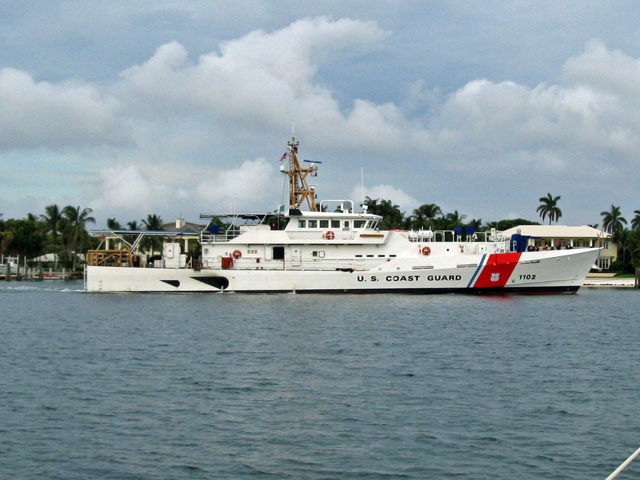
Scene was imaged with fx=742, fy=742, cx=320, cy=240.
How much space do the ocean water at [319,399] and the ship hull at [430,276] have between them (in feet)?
34.7

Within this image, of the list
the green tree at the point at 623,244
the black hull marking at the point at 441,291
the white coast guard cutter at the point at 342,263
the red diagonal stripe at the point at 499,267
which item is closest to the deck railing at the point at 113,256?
the white coast guard cutter at the point at 342,263

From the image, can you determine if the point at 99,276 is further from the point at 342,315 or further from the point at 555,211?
the point at 555,211

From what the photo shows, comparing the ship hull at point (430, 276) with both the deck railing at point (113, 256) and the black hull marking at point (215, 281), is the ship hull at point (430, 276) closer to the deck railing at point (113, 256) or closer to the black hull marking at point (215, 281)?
the black hull marking at point (215, 281)

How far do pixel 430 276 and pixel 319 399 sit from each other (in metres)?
25.0

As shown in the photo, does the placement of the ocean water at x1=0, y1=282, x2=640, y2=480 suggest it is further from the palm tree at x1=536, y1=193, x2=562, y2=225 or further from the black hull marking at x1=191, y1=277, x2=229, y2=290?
the palm tree at x1=536, y1=193, x2=562, y2=225

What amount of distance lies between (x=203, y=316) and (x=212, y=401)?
16020mm

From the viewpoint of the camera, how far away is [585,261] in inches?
1581

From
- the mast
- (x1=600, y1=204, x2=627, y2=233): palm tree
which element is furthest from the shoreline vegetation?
the mast

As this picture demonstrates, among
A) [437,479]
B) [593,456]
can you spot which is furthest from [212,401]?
[593,456]

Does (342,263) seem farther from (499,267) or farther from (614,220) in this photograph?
(614,220)

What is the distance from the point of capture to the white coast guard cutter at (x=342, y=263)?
1553 inches

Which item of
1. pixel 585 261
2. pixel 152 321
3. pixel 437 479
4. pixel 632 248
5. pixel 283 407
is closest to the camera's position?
pixel 437 479

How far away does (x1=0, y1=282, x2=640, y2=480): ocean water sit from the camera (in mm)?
11125

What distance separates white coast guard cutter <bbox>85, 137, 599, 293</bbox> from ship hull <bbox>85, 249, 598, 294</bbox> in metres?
0.05
